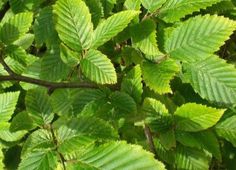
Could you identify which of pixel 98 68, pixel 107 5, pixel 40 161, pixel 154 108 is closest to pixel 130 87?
pixel 154 108

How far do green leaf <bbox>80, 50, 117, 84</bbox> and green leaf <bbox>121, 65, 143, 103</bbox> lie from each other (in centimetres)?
21

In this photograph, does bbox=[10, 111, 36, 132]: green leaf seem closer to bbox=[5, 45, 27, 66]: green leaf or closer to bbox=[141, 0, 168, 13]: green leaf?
bbox=[5, 45, 27, 66]: green leaf

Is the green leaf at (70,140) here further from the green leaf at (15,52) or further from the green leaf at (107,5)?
the green leaf at (107,5)

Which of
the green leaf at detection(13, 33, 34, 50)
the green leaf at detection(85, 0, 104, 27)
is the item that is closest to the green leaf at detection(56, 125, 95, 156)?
the green leaf at detection(85, 0, 104, 27)

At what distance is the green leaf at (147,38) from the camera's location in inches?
52.4

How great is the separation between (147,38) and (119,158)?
549mm

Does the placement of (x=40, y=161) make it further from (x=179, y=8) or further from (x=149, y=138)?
(x=179, y=8)

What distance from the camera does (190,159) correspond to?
1.45m

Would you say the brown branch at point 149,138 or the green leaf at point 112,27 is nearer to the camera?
the green leaf at point 112,27

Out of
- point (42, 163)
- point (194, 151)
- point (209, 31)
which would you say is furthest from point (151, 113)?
point (42, 163)

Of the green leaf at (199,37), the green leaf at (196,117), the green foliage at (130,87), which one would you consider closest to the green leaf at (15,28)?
the green foliage at (130,87)

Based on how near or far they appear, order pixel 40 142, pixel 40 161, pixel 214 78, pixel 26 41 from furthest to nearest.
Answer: pixel 26 41 → pixel 214 78 → pixel 40 142 → pixel 40 161

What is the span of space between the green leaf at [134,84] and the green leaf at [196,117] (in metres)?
0.17

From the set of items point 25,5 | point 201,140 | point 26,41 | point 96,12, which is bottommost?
point 26,41
